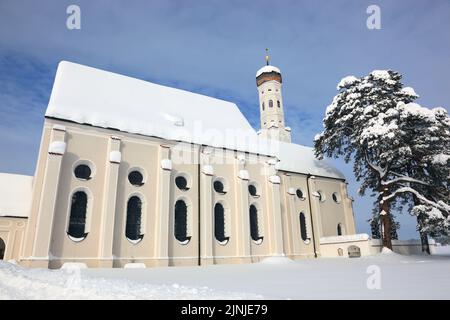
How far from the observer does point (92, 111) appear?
21016 mm

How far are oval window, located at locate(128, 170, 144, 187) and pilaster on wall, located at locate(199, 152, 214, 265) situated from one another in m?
4.51

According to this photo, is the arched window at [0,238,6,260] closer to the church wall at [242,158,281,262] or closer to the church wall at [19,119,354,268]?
the church wall at [19,119,354,268]

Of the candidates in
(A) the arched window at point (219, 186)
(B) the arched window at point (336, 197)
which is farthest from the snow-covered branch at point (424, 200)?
(A) the arched window at point (219, 186)

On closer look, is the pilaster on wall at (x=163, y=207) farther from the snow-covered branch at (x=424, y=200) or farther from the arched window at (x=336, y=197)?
the arched window at (x=336, y=197)

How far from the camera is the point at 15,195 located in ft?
69.3

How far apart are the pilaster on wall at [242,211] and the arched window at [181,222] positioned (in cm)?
428

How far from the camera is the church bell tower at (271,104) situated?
138 ft

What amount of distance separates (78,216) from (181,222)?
6941mm

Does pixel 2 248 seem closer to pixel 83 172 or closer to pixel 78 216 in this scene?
pixel 78 216

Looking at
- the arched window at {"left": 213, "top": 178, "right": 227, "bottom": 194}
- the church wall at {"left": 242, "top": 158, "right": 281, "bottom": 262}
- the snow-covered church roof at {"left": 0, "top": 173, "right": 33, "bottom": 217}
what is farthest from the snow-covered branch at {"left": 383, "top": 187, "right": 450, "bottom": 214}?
the snow-covered church roof at {"left": 0, "top": 173, "right": 33, "bottom": 217}

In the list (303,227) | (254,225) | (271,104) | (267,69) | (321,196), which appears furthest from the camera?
(267,69)

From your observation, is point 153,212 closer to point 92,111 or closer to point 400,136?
point 92,111

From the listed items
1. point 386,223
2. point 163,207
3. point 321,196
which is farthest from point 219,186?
point 321,196
